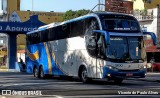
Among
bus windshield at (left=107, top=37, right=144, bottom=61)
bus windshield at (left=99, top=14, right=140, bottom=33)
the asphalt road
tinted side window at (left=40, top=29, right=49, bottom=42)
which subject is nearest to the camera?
the asphalt road

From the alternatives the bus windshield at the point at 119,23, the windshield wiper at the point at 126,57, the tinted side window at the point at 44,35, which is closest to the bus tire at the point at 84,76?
the windshield wiper at the point at 126,57

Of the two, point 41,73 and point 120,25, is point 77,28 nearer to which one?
point 120,25

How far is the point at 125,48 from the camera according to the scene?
21.2 meters

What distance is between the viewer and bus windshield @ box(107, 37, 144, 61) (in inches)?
826

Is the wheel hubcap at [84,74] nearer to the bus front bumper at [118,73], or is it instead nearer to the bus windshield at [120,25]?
the bus front bumper at [118,73]

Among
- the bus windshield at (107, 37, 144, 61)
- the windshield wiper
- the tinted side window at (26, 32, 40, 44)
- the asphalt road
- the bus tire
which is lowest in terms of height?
the asphalt road

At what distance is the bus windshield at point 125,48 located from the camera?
2097cm

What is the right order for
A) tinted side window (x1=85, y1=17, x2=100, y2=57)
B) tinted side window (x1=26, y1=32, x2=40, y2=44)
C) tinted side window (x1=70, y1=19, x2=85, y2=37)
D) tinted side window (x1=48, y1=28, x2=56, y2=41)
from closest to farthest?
1. tinted side window (x1=85, y1=17, x2=100, y2=57)
2. tinted side window (x1=70, y1=19, x2=85, y2=37)
3. tinted side window (x1=48, y1=28, x2=56, y2=41)
4. tinted side window (x1=26, y1=32, x2=40, y2=44)

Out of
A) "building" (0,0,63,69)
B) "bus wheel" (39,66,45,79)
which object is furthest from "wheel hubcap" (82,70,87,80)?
"building" (0,0,63,69)

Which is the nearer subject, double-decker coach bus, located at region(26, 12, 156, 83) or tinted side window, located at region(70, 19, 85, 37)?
double-decker coach bus, located at region(26, 12, 156, 83)

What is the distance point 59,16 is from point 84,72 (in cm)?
7231

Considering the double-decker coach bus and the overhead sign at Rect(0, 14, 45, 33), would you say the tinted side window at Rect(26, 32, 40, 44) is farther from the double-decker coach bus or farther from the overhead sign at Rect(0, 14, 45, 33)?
the overhead sign at Rect(0, 14, 45, 33)

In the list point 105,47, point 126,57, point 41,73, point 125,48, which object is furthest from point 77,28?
point 41,73

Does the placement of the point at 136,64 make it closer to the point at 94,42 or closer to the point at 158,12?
the point at 94,42
